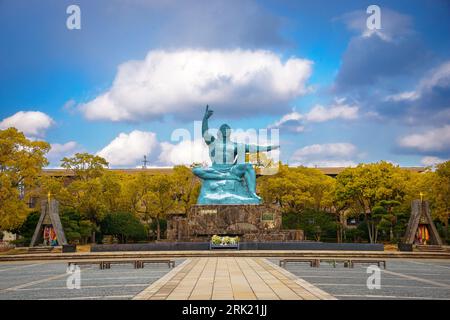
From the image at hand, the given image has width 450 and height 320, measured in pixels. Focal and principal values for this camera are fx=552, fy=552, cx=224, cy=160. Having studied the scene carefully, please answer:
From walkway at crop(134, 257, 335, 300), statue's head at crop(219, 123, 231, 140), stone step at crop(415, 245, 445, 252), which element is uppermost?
statue's head at crop(219, 123, 231, 140)

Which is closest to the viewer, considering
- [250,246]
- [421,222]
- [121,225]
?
[250,246]

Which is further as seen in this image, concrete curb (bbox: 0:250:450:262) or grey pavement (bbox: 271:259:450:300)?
concrete curb (bbox: 0:250:450:262)

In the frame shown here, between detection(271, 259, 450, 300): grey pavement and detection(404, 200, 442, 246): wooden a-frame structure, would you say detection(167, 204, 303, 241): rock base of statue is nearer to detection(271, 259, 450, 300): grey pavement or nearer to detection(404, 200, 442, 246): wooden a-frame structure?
detection(404, 200, 442, 246): wooden a-frame structure

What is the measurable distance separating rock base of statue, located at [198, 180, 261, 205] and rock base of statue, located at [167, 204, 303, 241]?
1793 millimetres

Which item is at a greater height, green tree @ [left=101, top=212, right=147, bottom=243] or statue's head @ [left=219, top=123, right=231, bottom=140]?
statue's head @ [left=219, top=123, right=231, bottom=140]

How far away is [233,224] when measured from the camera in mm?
39062

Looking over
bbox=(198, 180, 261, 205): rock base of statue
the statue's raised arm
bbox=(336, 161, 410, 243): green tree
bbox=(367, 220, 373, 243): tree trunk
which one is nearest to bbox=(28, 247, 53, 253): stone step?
bbox=(198, 180, 261, 205): rock base of statue

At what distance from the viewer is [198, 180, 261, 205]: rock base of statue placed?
41.1 metres

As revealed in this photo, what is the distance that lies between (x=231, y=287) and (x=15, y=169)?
100ft

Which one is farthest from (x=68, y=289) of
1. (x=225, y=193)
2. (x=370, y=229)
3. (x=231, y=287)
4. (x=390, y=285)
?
(x=370, y=229)

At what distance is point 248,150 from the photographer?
43.4m

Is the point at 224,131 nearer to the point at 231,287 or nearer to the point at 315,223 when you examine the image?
the point at 315,223

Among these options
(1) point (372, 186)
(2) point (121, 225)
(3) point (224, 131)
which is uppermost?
(3) point (224, 131)
